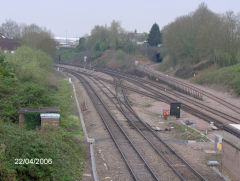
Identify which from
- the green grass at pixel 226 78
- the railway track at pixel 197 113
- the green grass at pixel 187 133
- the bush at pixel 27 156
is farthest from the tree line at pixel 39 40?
the bush at pixel 27 156

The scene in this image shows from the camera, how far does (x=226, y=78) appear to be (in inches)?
1479

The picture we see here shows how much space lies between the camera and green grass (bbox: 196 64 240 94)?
111ft

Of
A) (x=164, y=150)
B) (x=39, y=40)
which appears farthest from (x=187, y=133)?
(x=39, y=40)

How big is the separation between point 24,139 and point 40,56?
29.3m

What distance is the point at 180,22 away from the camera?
54469mm

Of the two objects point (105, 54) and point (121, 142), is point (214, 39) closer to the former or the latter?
point (121, 142)

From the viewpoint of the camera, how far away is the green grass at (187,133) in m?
16.9

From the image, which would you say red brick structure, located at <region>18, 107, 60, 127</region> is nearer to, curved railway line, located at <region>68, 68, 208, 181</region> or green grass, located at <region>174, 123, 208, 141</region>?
curved railway line, located at <region>68, 68, 208, 181</region>

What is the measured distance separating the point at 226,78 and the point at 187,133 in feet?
72.1

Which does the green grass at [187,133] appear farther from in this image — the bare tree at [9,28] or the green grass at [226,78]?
the bare tree at [9,28]

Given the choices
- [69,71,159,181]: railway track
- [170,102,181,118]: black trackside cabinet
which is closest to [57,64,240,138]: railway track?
[170,102,181,118]: black trackside cabinet

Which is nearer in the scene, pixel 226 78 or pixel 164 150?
pixel 164 150

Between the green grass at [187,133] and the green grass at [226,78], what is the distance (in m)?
15.4
